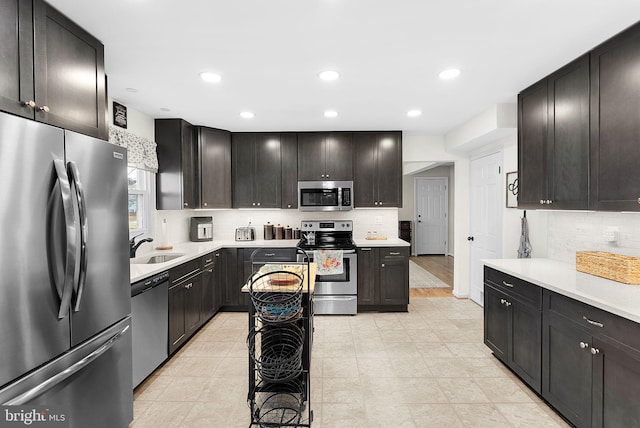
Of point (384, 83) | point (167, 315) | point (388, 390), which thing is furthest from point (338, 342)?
point (384, 83)

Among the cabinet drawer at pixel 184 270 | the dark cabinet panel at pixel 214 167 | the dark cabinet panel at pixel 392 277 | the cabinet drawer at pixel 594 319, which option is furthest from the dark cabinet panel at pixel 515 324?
the dark cabinet panel at pixel 214 167

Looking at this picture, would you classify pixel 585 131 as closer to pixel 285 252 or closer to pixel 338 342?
pixel 338 342

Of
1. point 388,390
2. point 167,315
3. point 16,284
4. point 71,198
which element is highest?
point 71,198

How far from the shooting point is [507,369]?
2881mm

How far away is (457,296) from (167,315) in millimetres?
4037

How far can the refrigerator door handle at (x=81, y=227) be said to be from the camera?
1561 mm

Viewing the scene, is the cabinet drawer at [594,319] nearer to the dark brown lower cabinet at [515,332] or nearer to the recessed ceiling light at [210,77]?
the dark brown lower cabinet at [515,332]

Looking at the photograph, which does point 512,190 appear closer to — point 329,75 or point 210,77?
point 329,75

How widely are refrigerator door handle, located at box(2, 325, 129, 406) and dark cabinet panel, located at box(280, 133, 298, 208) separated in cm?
302

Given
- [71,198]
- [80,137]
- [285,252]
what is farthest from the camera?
[285,252]

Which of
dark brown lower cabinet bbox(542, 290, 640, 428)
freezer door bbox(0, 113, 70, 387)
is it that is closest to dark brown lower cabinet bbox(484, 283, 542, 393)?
dark brown lower cabinet bbox(542, 290, 640, 428)

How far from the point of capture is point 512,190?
3.82m

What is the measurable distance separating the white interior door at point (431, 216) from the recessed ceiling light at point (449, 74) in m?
6.42

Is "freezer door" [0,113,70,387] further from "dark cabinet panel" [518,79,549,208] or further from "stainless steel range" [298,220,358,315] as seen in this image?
"dark cabinet panel" [518,79,549,208]
